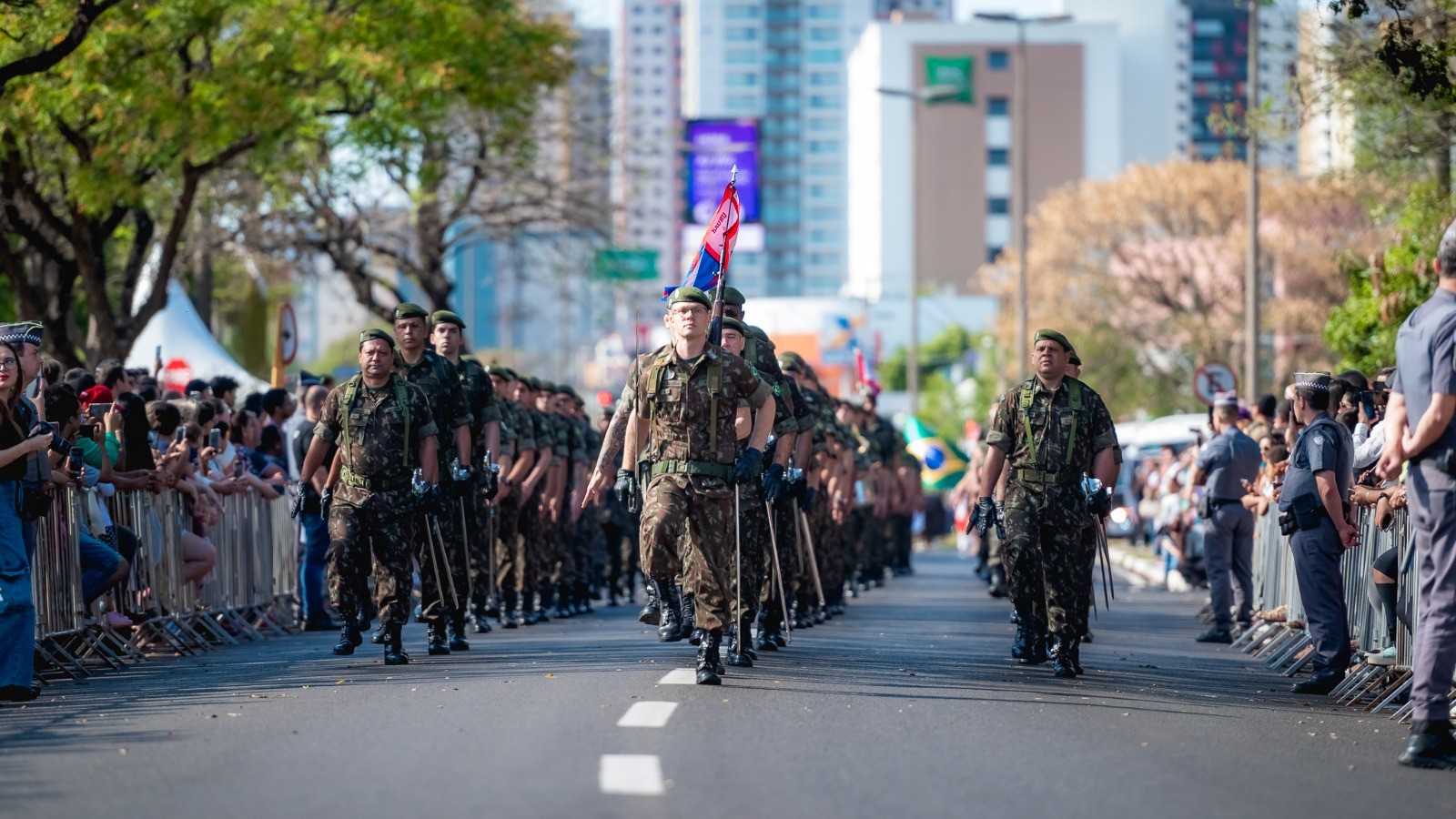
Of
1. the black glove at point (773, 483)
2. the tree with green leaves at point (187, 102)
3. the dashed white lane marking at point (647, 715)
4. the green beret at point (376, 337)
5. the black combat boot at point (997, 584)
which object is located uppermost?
the tree with green leaves at point (187, 102)

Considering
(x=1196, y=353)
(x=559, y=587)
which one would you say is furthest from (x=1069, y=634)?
(x=1196, y=353)

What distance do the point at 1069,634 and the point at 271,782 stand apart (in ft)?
19.3

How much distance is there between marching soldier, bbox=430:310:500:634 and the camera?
48.5 feet

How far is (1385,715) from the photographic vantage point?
449 inches

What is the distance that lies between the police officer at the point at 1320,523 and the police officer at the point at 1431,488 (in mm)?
3235

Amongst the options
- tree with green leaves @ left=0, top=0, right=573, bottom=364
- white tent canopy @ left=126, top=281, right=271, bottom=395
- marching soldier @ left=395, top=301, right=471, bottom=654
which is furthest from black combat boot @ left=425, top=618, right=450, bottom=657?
white tent canopy @ left=126, top=281, right=271, bottom=395

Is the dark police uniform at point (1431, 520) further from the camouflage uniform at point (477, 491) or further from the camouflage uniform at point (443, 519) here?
the camouflage uniform at point (477, 491)

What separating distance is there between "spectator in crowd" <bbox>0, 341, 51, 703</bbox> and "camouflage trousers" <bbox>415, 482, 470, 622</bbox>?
266cm

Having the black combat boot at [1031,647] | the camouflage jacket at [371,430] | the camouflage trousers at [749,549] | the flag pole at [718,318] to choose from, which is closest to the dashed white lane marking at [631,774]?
the camouflage trousers at [749,549]

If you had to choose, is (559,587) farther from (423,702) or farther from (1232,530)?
(423,702)

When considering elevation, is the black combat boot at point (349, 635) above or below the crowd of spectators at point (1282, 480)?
below

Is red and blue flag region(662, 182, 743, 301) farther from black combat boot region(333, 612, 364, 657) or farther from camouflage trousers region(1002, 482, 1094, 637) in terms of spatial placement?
black combat boot region(333, 612, 364, 657)

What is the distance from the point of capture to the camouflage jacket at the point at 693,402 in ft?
37.5

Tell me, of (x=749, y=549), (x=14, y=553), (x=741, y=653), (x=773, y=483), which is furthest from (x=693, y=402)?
(x=14, y=553)
